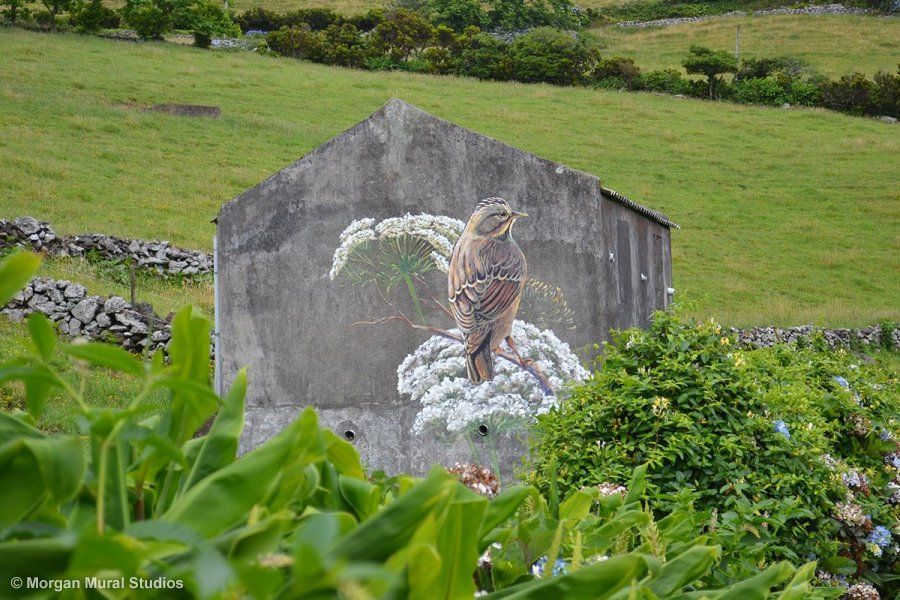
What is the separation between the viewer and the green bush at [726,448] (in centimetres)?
493

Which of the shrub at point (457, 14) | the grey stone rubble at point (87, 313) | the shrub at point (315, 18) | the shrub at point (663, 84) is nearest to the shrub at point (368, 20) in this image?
the shrub at point (315, 18)

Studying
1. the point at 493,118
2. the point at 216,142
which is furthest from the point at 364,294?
the point at 493,118

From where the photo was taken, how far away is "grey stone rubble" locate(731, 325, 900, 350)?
2212 cm

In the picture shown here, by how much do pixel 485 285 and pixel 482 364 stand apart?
923mm

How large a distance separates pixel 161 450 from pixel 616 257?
1081 cm

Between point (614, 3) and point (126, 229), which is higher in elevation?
point (614, 3)

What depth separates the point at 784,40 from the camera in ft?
212

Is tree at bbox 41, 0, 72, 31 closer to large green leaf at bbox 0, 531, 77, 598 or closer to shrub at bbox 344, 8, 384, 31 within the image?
shrub at bbox 344, 8, 384, 31

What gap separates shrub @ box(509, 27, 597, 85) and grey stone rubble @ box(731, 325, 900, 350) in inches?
1121

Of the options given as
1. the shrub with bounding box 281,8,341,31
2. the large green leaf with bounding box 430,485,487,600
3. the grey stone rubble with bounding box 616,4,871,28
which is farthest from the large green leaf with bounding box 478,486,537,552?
the grey stone rubble with bounding box 616,4,871,28

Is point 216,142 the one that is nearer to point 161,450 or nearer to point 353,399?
point 353,399

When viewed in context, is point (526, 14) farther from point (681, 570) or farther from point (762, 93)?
point (681, 570)

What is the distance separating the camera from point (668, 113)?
45.4 meters

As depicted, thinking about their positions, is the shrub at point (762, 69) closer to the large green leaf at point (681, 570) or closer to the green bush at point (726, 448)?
the green bush at point (726, 448)
